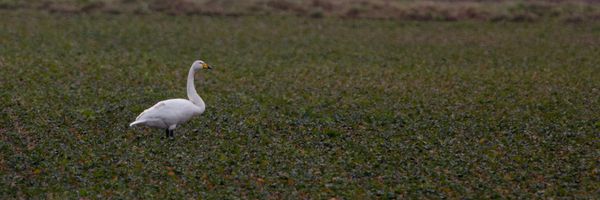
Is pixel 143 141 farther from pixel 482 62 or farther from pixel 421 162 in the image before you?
pixel 482 62

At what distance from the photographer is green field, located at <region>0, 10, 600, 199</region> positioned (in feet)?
40.4

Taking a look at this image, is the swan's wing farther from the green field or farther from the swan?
the green field

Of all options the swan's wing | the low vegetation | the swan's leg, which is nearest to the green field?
the swan's leg

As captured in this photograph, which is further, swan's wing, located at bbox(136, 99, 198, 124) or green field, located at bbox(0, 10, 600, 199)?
swan's wing, located at bbox(136, 99, 198, 124)

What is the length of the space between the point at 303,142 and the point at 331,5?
81.9 feet

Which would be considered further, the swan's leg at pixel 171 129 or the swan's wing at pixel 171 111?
the swan's leg at pixel 171 129

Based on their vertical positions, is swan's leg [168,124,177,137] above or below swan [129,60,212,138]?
below

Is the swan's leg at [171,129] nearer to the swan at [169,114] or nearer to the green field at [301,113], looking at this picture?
the swan at [169,114]

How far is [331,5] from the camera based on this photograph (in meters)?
39.6

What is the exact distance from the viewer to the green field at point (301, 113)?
12.3 meters

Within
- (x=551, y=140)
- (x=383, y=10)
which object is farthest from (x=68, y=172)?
(x=383, y=10)

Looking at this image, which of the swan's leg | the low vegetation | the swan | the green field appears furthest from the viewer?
the low vegetation

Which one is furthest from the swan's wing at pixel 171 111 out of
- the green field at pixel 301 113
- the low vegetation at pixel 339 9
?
the low vegetation at pixel 339 9

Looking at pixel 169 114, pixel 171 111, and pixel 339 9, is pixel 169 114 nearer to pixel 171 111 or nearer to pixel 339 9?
pixel 171 111
